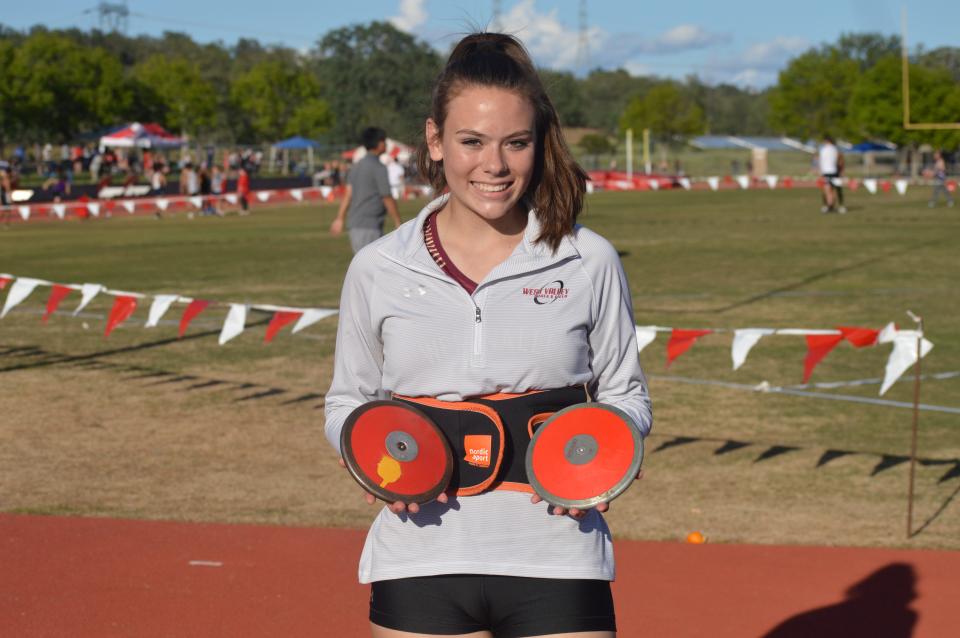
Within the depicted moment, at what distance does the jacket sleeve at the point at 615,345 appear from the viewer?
2.96 m

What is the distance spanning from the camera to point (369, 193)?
15109 mm

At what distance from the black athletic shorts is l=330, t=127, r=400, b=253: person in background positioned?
40.2 ft

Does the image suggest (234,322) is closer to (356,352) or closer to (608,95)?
(356,352)

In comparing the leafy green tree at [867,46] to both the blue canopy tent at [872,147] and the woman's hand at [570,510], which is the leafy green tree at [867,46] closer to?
the blue canopy tent at [872,147]

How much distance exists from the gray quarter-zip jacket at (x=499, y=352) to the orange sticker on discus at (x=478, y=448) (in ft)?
0.27

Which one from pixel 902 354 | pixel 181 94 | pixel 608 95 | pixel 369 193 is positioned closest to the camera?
pixel 902 354

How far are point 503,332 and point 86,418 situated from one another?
8.25 metres

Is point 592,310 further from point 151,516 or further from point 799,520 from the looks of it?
point 151,516

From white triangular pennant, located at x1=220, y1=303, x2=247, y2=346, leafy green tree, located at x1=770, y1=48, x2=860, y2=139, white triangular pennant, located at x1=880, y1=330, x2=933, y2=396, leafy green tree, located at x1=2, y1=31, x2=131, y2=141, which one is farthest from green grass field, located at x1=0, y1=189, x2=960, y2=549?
leafy green tree, located at x1=770, y1=48, x2=860, y2=139

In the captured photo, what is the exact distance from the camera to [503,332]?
2.88m

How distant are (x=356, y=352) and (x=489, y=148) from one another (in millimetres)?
551

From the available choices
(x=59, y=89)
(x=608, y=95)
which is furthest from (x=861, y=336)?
(x=608, y=95)

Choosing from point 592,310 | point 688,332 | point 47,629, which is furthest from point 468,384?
point 688,332

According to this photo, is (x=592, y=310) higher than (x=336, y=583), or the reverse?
(x=592, y=310)
